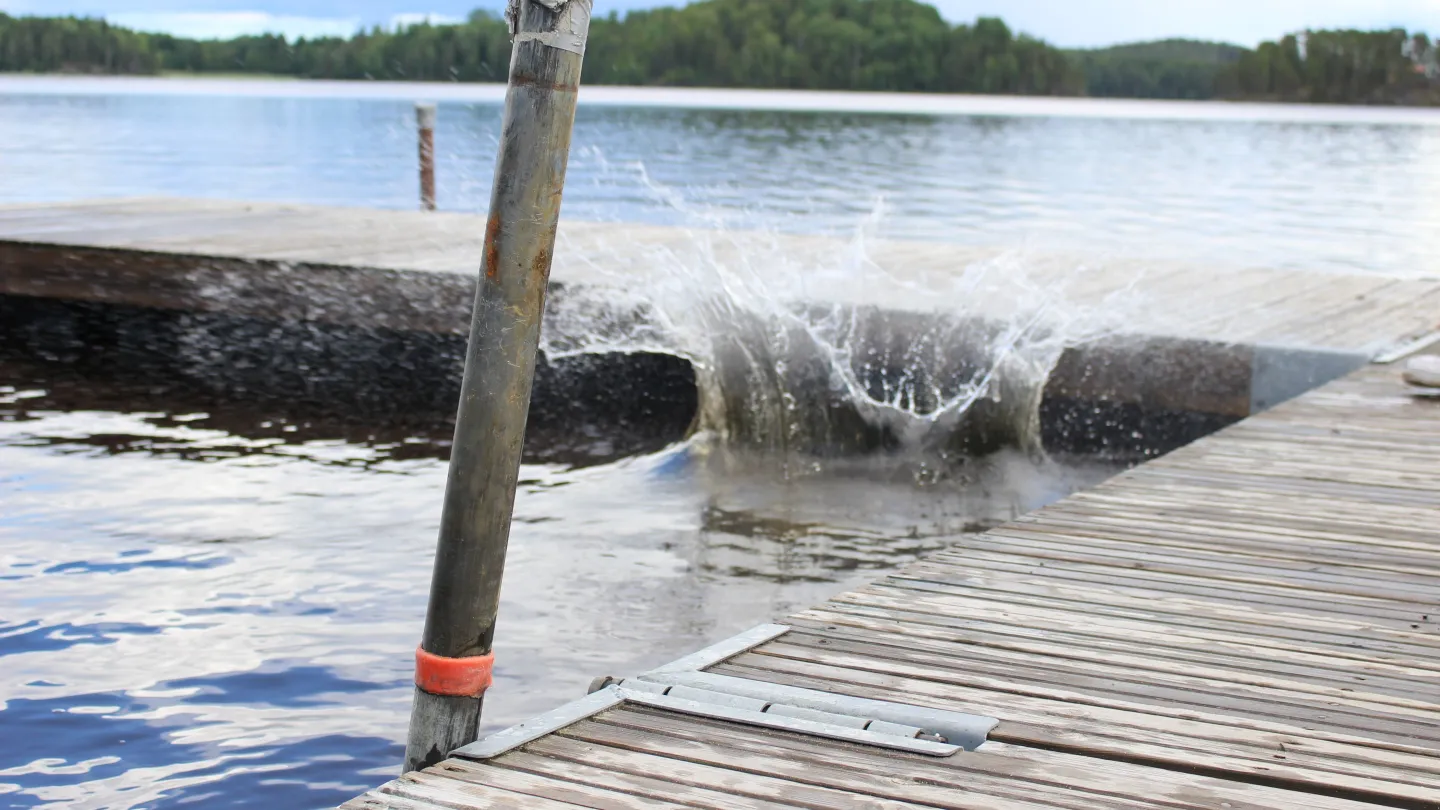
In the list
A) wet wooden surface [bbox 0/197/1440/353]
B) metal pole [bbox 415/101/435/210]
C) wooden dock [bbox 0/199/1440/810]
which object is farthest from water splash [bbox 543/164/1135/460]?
metal pole [bbox 415/101/435/210]

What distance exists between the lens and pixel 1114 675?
333 cm

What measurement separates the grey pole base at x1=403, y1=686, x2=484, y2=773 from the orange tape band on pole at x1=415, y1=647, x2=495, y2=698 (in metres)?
0.01

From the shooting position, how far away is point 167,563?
6.36 meters

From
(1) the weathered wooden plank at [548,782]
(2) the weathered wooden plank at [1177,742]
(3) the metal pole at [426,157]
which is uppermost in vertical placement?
(3) the metal pole at [426,157]

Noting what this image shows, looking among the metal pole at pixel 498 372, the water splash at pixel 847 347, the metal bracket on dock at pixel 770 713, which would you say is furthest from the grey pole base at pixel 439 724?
the water splash at pixel 847 347

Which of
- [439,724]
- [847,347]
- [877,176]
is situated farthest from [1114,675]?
[877,176]

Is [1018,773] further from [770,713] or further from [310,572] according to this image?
[310,572]

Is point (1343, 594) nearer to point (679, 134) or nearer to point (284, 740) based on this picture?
point (284, 740)

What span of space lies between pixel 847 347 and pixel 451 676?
5.75 meters

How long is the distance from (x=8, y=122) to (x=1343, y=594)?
6133 centimetres

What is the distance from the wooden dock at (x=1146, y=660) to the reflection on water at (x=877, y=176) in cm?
1054

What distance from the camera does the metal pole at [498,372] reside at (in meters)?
2.92

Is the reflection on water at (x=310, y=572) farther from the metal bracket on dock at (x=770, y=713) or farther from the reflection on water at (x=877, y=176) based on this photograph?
the reflection on water at (x=877, y=176)

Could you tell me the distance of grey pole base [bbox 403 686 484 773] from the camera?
3102mm
